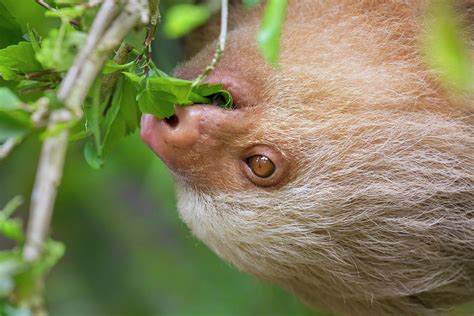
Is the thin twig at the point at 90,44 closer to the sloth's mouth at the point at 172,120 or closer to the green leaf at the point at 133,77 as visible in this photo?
the green leaf at the point at 133,77

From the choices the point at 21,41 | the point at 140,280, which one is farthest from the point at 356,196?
the point at 140,280

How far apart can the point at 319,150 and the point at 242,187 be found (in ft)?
1.11

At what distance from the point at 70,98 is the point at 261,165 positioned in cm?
152

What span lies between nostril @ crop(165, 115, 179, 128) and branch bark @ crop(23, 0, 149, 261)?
1.13m

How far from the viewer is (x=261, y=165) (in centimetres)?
326

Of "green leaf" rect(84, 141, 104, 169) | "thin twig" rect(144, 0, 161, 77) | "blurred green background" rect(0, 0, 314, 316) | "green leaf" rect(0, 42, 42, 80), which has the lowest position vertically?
"green leaf" rect(0, 42, 42, 80)

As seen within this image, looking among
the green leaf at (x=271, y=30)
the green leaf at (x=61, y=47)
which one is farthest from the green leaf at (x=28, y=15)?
the green leaf at (x=271, y=30)

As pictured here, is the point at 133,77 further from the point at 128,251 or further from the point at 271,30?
the point at 128,251

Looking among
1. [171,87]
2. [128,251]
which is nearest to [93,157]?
[171,87]

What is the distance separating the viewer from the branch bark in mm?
Answer: 1637

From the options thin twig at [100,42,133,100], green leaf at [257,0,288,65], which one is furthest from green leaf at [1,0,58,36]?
green leaf at [257,0,288,65]

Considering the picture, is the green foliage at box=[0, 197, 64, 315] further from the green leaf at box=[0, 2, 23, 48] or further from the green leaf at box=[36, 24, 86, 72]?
the green leaf at box=[0, 2, 23, 48]

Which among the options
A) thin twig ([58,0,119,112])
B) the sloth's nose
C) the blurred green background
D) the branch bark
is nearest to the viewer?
the branch bark

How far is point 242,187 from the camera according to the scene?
332 cm
